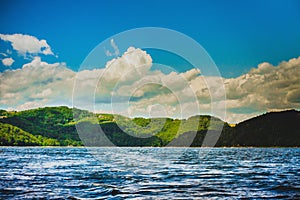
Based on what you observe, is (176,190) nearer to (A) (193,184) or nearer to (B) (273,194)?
(A) (193,184)

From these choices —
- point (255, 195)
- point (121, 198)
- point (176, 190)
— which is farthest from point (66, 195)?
point (255, 195)

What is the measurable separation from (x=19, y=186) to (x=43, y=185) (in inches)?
61.6

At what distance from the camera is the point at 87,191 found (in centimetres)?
2233

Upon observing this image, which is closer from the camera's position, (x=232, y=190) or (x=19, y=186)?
(x=232, y=190)

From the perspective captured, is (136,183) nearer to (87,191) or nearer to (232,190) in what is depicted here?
(87,191)

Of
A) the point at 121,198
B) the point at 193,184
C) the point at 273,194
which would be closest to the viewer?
the point at 121,198

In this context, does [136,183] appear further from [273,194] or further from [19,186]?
[273,194]

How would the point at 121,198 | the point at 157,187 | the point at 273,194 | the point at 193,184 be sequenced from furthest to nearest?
the point at 193,184 → the point at 157,187 → the point at 273,194 → the point at 121,198

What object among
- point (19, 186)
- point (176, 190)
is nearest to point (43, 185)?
point (19, 186)

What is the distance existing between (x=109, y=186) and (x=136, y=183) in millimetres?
2299

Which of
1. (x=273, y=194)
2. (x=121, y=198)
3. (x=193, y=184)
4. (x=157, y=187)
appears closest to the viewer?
(x=121, y=198)

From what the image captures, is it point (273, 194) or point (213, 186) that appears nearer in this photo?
point (273, 194)

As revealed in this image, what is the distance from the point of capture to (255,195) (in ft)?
67.3

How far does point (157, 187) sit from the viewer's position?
23562 mm
